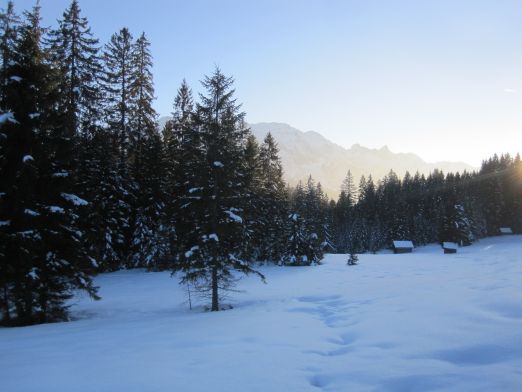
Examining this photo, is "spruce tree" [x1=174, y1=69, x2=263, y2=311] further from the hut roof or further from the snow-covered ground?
the hut roof

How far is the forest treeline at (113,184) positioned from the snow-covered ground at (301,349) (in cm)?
333

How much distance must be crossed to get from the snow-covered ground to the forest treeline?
3.33m

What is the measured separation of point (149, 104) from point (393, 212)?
66.7 meters

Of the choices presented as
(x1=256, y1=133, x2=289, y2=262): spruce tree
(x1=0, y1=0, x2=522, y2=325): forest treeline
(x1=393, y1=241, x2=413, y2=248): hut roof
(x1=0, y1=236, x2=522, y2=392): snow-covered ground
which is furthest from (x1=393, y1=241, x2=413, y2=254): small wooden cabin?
(x1=0, y1=236, x2=522, y2=392): snow-covered ground

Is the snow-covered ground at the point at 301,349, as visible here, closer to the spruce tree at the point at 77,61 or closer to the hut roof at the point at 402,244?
the spruce tree at the point at 77,61

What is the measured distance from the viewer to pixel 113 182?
3344 cm

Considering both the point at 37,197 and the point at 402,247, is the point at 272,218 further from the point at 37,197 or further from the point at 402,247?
the point at 402,247

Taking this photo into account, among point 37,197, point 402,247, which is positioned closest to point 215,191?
point 37,197

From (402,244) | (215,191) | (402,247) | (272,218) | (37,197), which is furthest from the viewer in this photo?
(402,244)

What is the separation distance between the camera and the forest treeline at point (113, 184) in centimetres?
1535

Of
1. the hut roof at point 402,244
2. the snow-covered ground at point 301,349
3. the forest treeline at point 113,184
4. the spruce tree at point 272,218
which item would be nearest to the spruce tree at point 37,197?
the forest treeline at point 113,184

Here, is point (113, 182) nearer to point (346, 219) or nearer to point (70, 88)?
point (70, 88)

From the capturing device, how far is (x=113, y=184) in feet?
109

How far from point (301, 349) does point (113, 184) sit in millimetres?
29016
